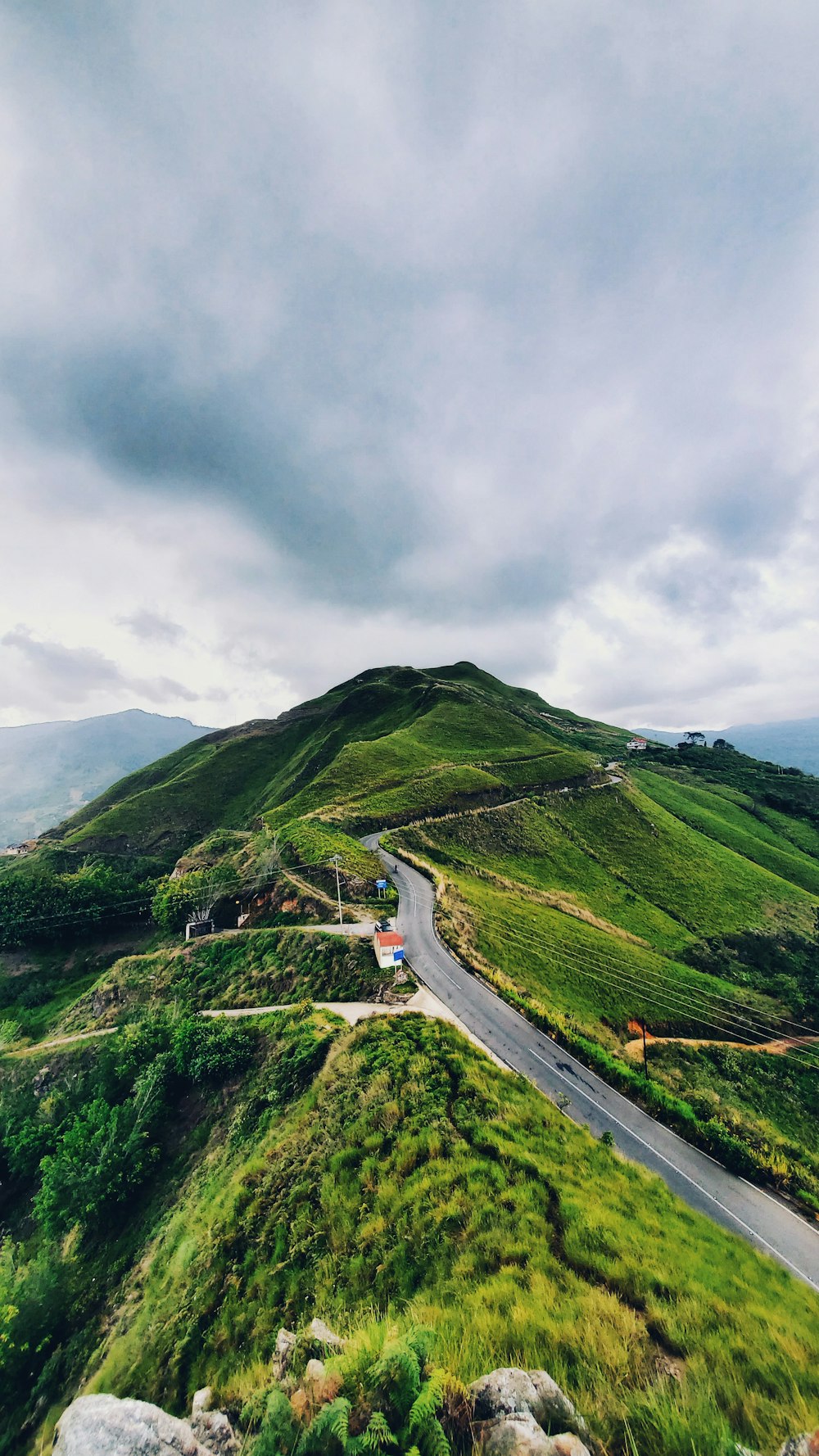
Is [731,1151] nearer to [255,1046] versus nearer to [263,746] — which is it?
[255,1046]

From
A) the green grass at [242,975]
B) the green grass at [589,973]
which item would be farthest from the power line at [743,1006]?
the green grass at [242,975]

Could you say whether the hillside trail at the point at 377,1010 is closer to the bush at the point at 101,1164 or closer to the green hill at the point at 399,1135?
the green hill at the point at 399,1135

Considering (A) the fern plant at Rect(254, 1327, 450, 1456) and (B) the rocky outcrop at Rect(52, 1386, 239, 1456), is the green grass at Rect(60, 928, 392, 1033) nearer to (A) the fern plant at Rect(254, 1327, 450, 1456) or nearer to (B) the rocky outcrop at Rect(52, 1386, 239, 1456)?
(B) the rocky outcrop at Rect(52, 1386, 239, 1456)

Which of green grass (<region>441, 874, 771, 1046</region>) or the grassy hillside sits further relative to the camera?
the grassy hillside

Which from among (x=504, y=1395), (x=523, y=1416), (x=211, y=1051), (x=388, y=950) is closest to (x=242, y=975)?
(x=211, y=1051)

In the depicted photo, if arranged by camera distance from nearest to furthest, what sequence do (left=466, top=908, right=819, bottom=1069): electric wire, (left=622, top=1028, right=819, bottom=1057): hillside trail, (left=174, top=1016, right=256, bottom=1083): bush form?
(left=174, top=1016, right=256, bottom=1083): bush, (left=622, top=1028, right=819, bottom=1057): hillside trail, (left=466, top=908, right=819, bottom=1069): electric wire

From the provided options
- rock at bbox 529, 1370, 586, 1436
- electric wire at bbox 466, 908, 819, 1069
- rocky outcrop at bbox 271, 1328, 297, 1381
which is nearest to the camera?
rock at bbox 529, 1370, 586, 1436

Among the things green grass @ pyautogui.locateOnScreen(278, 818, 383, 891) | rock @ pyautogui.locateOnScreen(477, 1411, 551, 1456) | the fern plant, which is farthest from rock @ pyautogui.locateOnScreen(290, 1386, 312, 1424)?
green grass @ pyautogui.locateOnScreen(278, 818, 383, 891)
